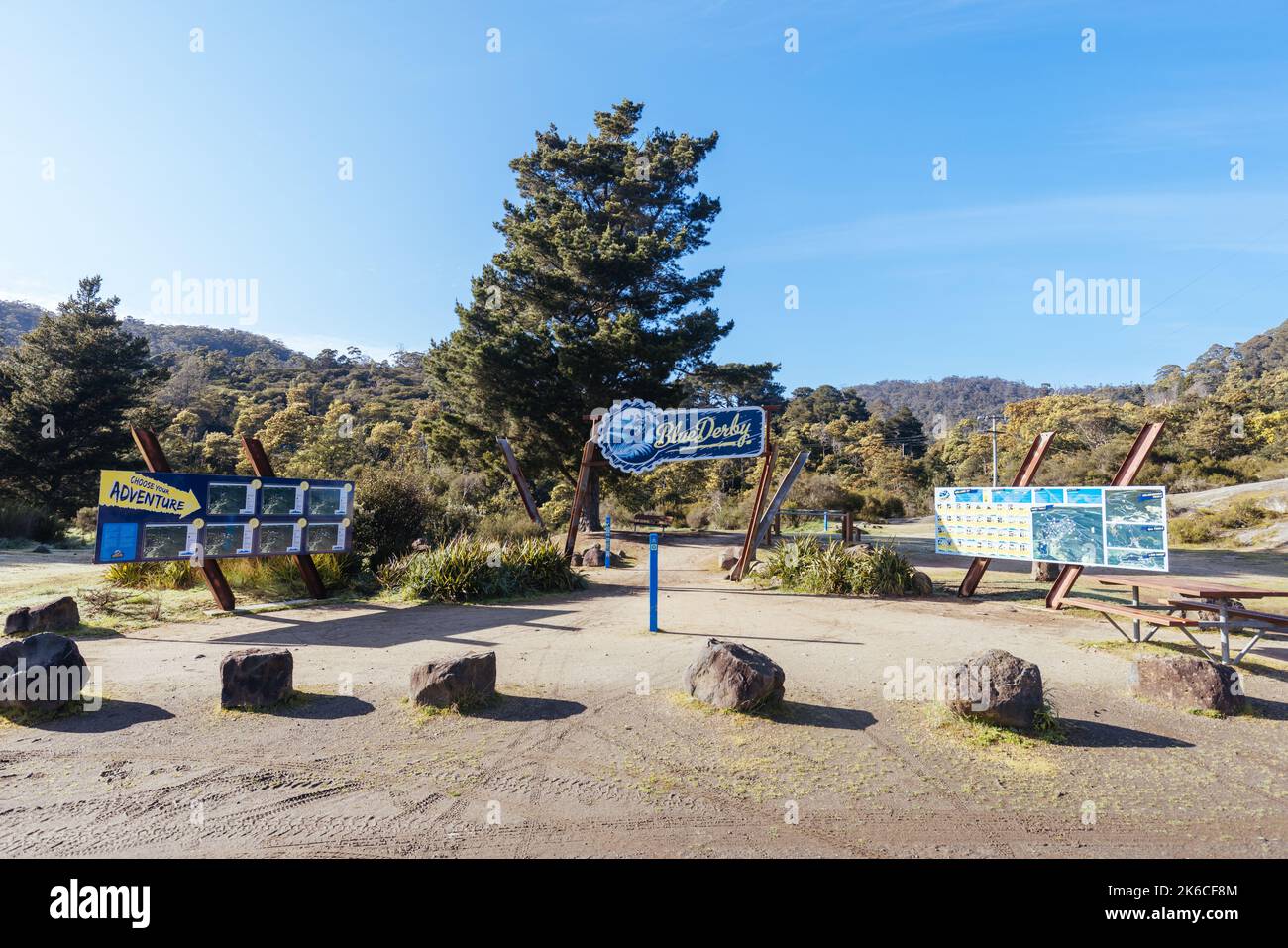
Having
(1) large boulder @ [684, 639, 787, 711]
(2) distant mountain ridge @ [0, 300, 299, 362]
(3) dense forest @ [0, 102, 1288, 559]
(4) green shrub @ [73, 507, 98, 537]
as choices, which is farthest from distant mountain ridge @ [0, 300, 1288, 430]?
(1) large boulder @ [684, 639, 787, 711]

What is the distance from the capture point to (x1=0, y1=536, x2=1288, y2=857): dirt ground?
3.21 m

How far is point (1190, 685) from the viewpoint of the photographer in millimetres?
5152

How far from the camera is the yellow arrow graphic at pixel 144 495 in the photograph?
27.8 ft

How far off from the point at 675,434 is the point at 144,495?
30.5ft

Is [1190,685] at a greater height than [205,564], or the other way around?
[205,564]

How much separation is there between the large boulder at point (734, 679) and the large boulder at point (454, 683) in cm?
172

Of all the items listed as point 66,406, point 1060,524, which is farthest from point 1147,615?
point 66,406

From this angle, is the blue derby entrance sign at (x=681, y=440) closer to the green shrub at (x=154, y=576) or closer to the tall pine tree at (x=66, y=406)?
the green shrub at (x=154, y=576)

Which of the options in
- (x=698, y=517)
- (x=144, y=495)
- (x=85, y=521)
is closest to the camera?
(x=144, y=495)

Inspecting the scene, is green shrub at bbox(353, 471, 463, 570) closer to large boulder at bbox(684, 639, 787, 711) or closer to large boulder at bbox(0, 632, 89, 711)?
large boulder at bbox(0, 632, 89, 711)

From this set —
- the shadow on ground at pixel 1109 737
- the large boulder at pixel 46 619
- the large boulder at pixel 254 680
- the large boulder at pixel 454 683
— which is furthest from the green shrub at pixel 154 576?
the shadow on ground at pixel 1109 737

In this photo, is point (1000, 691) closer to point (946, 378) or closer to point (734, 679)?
point (734, 679)

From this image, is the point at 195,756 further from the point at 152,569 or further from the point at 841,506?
the point at 841,506

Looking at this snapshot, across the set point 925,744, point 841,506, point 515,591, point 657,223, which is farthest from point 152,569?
point 841,506
